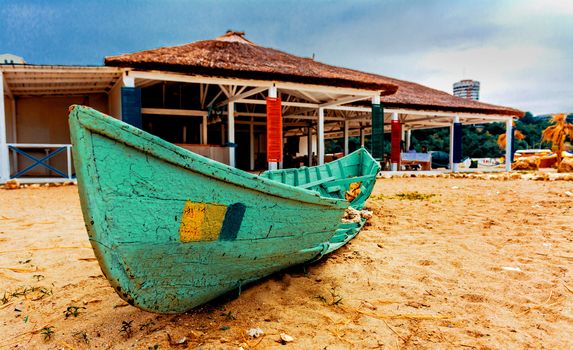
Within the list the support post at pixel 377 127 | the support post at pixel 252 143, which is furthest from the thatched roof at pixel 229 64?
the support post at pixel 252 143

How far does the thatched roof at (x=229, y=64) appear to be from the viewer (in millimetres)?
7961

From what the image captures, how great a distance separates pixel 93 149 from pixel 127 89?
700 centimetres

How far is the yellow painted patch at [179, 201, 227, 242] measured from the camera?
5.79 ft

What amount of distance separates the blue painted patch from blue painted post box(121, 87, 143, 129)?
21.7ft

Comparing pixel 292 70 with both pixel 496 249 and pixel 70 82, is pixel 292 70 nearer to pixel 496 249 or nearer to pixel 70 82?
pixel 70 82

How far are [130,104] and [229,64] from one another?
2588 mm

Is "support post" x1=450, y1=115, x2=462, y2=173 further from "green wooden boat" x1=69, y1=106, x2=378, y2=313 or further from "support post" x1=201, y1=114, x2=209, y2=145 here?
"green wooden boat" x1=69, y1=106, x2=378, y2=313

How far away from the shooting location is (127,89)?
304 inches

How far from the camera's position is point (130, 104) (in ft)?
25.4

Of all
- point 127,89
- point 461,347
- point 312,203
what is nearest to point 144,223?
point 312,203

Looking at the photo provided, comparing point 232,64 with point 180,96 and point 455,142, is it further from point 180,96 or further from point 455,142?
point 455,142

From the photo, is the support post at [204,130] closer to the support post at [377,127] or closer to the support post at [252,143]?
the support post at [252,143]

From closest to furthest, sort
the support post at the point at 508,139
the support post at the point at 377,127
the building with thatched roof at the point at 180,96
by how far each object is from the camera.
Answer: the building with thatched roof at the point at 180,96 < the support post at the point at 377,127 < the support post at the point at 508,139

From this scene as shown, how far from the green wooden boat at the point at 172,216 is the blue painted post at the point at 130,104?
6.54 meters
